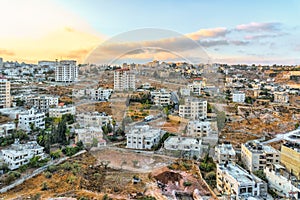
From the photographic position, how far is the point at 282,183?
3.53 meters

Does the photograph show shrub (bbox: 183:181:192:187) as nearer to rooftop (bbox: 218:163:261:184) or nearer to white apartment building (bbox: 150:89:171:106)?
rooftop (bbox: 218:163:261:184)

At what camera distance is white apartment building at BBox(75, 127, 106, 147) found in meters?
5.43

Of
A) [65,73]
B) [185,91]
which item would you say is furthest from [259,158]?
[65,73]

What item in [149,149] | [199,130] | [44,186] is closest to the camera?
[44,186]

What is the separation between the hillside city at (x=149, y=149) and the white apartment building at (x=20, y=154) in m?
0.02

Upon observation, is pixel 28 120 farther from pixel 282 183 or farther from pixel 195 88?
pixel 195 88

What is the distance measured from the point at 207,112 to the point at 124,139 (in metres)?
3.03

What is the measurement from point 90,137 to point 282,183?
3434 millimetres

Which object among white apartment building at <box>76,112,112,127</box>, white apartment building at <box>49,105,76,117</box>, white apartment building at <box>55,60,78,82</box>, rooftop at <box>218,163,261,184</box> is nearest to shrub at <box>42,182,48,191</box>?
rooftop at <box>218,163,261,184</box>

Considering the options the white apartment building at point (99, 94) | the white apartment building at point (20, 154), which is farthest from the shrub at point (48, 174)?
the white apartment building at point (99, 94)

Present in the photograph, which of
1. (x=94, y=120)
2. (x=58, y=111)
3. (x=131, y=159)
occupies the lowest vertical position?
(x=131, y=159)

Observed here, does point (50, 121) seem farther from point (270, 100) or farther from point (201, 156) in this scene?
point (270, 100)

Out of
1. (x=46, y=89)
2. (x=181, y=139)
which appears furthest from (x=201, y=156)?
Answer: (x=46, y=89)

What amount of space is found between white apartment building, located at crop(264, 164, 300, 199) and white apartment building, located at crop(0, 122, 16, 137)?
5.12 metres
